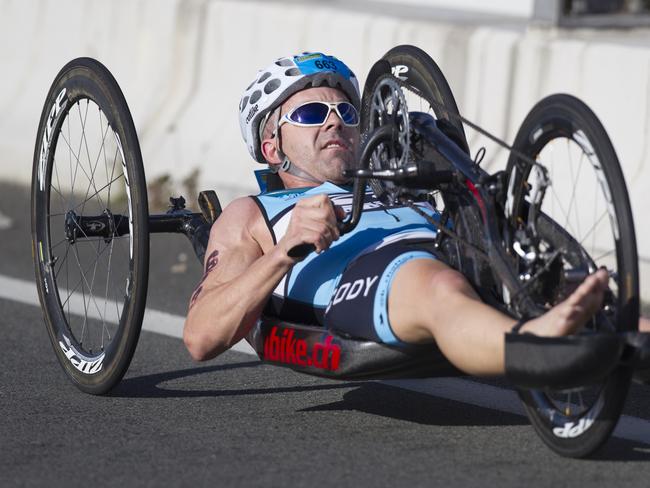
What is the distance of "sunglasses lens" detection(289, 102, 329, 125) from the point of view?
16.8ft

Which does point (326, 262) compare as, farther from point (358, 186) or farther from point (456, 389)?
point (456, 389)

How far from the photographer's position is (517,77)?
7.62 meters

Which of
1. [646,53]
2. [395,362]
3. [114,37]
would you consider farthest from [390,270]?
[114,37]

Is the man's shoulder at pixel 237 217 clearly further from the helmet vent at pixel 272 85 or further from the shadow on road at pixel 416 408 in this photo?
the shadow on road at pixel 416 408

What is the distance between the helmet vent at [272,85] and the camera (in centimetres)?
517

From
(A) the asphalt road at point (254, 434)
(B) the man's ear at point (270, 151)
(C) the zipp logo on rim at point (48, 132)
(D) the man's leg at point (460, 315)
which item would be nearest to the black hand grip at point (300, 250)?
(D) the man's leg at point (460, 315)

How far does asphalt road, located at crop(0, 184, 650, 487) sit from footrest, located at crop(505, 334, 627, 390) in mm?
415

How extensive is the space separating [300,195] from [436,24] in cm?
332

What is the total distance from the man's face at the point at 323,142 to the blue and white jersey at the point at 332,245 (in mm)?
165

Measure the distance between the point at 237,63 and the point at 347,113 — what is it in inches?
155

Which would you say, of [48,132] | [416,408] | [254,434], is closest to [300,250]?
[254,434]

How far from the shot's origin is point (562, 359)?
144 inches

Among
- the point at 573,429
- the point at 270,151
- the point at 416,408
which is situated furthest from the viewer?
the point at 270,151

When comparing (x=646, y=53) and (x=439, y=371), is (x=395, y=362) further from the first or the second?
(x=646, y=53)
